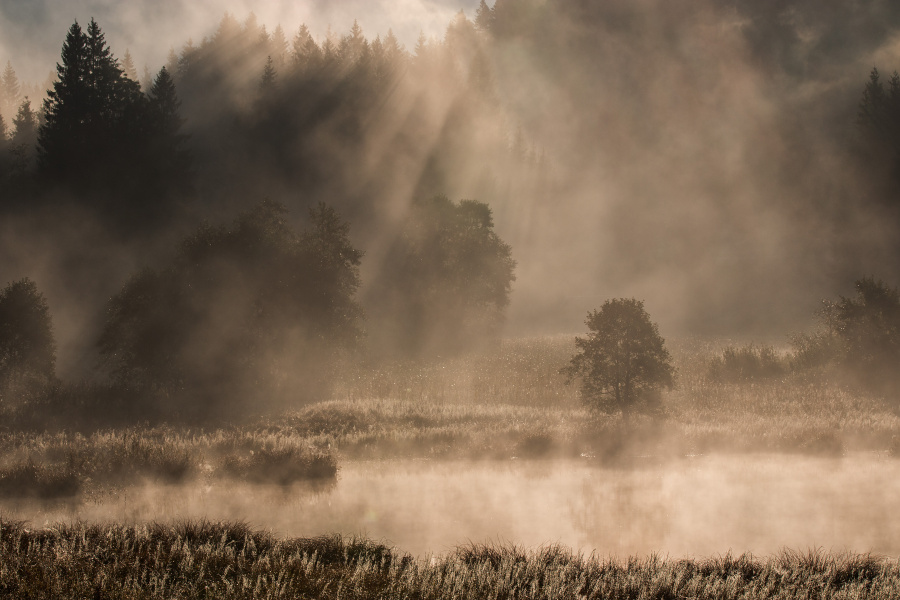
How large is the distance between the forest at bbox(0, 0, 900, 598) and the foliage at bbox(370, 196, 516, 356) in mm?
266

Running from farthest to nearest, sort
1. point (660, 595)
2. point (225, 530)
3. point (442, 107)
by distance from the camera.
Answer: point (442, 107) < point (225, 530) < point (660, 595)

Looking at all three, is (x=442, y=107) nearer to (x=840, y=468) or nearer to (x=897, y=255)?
(x=840, y=468)

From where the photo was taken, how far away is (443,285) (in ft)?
153

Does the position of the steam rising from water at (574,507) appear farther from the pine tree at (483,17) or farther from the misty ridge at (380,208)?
the pine tree at (483,17)

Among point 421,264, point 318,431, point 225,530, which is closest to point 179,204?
point 421,264

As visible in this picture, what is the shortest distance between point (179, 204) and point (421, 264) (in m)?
20.8

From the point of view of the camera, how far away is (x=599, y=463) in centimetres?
1972

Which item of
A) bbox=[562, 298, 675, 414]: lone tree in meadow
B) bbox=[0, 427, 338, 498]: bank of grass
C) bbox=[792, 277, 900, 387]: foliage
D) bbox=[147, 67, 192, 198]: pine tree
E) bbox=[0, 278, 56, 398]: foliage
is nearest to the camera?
bbox=[0, 427, 338, 498]: bank of grass

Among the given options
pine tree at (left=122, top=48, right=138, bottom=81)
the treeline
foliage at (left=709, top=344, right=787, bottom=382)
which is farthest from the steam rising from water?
pine tree at (left=122, top=48, right=138, bottom=81)

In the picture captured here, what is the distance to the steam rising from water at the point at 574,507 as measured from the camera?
11992 millimetres

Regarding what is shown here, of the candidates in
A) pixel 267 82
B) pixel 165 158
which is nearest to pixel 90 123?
pixel 165 158

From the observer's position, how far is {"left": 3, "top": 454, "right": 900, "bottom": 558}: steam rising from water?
39.3ft

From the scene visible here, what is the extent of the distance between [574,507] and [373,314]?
3454 cm

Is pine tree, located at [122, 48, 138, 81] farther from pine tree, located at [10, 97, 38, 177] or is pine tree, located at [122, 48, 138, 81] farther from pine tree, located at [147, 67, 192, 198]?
pine tree, located at [147, 67, 192, 198]
